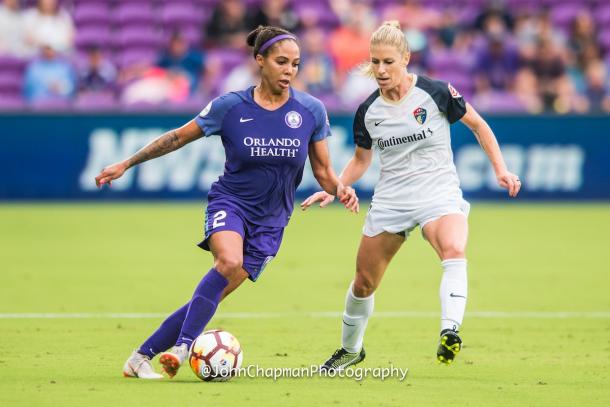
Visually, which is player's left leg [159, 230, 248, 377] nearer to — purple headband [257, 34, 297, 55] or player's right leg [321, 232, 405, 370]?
player's right leg [321, 232, 405, 370]

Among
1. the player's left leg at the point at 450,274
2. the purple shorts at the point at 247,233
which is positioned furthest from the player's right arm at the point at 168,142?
the player's left leg at the point at 450,274

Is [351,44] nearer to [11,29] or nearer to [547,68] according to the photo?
[547,68]

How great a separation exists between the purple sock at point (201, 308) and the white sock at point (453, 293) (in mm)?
1342

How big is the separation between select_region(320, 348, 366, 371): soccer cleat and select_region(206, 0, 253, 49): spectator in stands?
1381cm

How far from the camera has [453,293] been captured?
7.30m

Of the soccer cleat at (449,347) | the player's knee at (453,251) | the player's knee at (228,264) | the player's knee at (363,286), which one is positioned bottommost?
the soccer cleat at (449,347)

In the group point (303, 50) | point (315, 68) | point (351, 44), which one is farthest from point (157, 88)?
point (351, 44)

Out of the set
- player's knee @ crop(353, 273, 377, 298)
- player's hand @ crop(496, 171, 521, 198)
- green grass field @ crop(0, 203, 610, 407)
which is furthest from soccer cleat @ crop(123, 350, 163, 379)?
player's hand @ crop(496, 171, 521, 198)

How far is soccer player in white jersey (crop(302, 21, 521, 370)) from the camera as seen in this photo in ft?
24.9

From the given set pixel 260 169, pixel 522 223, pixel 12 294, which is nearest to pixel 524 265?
pixel 522 223

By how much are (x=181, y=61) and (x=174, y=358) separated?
46.1 ft

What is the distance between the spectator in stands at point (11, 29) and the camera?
70.1 ft

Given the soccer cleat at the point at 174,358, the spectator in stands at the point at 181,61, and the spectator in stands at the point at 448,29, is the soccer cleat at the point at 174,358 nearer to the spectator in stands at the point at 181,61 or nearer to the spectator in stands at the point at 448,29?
the spectator in stands at the point at 181,61

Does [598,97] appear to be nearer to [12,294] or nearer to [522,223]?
[522,223]
